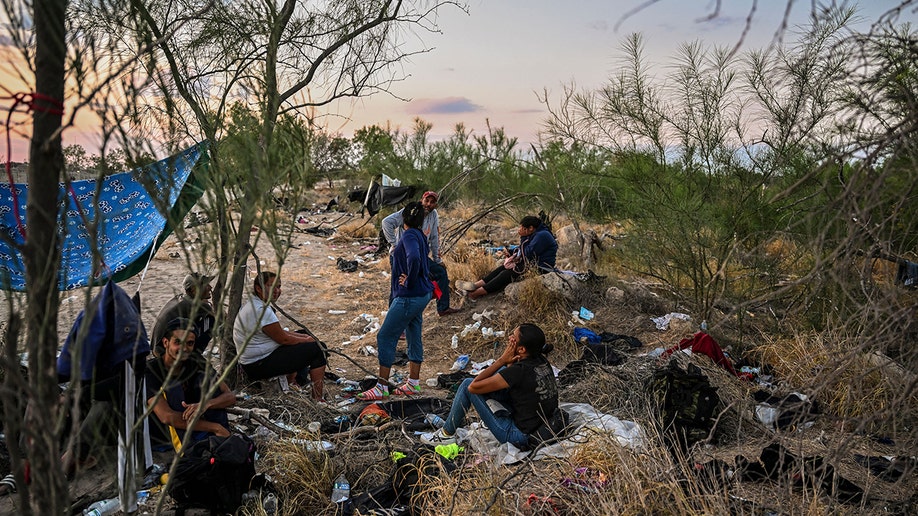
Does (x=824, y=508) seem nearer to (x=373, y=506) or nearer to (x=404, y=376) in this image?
(x=373, y=506)

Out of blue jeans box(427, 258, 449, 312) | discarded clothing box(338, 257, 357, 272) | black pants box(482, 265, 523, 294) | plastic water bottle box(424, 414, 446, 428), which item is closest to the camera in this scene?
plastic water bottle box(424, 414, 446, 428)

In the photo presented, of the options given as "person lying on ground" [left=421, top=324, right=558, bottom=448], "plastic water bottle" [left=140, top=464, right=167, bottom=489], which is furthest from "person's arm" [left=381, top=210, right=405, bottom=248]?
"plastic water bottle" [left=140, top=464, right=167, bottom=489]

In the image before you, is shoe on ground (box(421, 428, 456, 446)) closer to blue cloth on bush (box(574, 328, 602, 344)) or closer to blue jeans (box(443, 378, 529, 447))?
blue jeans (box(443, 378, 529, 447))

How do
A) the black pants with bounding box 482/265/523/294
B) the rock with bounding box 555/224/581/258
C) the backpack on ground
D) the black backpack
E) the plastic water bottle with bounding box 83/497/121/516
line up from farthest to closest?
1. the rock with bounding box 555/224/581/258
2. the black pants with bounding box 482/265/523/294
3. the backpack on ground
4. the black backpack
5. the plastic water bottle with bounding box 83/497/121/516

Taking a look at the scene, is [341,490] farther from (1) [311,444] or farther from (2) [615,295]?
(2) [615,295]

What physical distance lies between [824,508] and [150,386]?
3.44m

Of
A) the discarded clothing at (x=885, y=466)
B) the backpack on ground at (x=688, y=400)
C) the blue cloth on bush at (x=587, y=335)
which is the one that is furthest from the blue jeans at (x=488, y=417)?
the blue cloth on bush at (x=587, y=335)

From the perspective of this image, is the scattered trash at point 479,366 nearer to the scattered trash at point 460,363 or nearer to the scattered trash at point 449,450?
the scattered trash at point 460,363

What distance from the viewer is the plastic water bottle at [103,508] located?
335 cm

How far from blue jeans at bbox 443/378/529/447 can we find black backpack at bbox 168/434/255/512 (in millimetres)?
1306

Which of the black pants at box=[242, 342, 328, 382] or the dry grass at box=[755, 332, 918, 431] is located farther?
the black pants at box=[242, 342, 328, 382]

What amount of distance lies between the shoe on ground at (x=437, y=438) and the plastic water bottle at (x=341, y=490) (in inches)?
23.1

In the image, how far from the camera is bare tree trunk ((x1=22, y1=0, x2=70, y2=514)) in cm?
150

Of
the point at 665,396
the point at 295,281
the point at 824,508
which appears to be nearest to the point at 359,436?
the point at 665,396
